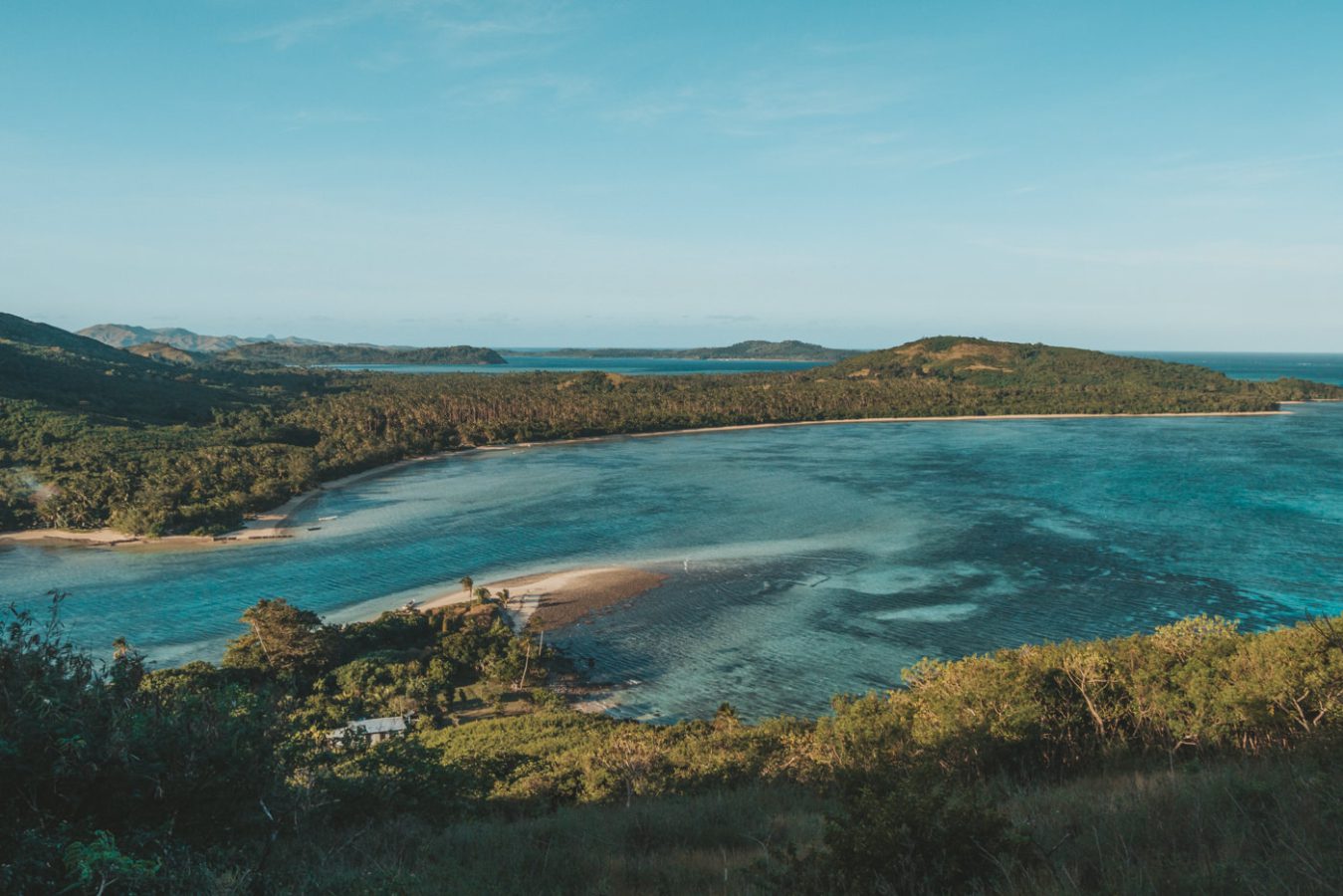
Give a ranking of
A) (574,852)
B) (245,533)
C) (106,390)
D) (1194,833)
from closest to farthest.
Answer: (1194,833)
(574,852)
(245,533)
(106,390)

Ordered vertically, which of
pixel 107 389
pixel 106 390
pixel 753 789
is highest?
pixel 107 389

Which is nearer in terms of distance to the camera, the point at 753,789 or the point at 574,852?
the point at 574,852

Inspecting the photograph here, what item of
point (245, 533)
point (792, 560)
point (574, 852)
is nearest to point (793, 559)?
point (792, 560)

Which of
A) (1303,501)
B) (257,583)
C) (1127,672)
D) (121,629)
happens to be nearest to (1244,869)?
(1127,672)

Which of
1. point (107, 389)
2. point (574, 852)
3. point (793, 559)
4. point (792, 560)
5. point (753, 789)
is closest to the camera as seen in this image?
point (574, 852)

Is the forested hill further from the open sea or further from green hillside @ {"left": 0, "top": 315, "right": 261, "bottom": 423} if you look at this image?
the open sea

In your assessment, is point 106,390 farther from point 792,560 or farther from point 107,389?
point 792,560

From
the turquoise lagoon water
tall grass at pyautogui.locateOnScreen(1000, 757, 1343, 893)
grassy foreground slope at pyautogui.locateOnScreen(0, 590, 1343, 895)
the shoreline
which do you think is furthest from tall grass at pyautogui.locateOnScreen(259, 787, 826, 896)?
the shoreline
